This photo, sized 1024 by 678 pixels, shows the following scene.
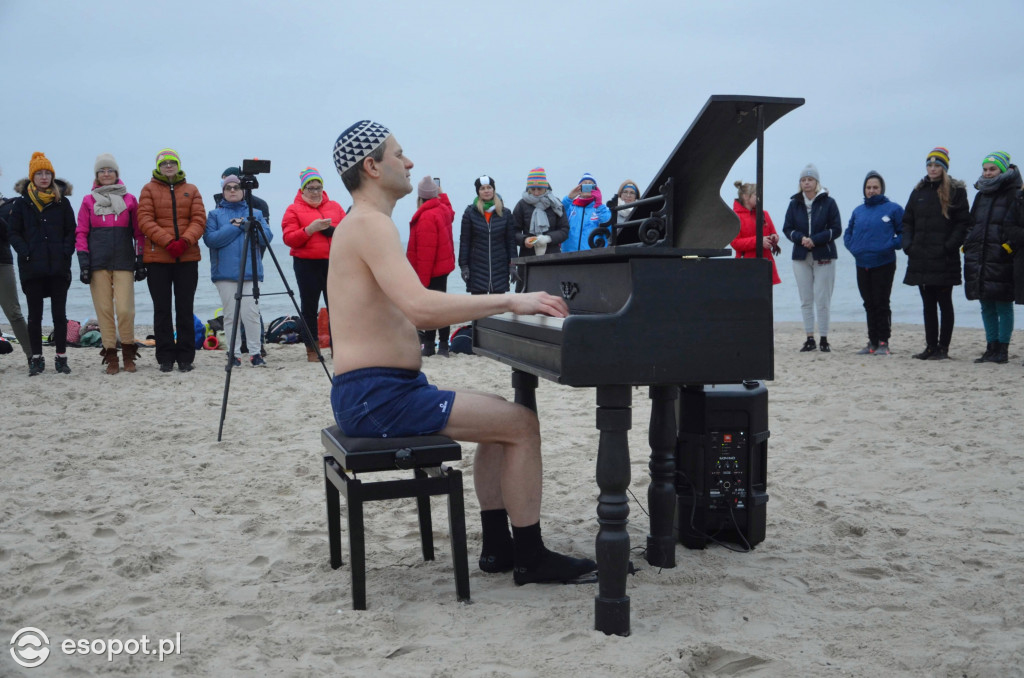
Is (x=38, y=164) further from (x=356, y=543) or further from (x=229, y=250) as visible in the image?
(x=356, y=543)

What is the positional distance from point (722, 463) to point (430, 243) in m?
6.44

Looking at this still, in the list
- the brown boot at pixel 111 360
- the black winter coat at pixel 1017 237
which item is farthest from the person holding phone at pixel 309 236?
the black winter coat at pixel 1017 237

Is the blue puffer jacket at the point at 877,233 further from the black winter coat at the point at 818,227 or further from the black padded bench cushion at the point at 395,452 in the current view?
the black padded bench cushion at the point at 395,452

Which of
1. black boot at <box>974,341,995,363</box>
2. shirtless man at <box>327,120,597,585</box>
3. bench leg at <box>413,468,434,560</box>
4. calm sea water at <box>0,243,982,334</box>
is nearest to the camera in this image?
shirtless man at <box>327,120,597,585</box>

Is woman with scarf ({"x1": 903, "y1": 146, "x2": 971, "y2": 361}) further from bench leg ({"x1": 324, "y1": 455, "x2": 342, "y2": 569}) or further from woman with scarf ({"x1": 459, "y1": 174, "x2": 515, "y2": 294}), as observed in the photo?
bench leg ({"x1": 324, "y1": 455, "x2": 342, "y2": 569})

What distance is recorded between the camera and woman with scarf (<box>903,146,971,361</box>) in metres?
8.69

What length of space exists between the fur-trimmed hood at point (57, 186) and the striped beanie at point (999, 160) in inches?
354

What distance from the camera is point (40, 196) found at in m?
8.37

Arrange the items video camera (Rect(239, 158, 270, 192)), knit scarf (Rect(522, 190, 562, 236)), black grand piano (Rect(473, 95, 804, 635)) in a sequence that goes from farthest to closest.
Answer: knit scarf (Rect(522, 190, 562, 236))
video camera (Rect(239, 158, 270, 192))
black grand piano (Rect(473, 95, 804, 635))

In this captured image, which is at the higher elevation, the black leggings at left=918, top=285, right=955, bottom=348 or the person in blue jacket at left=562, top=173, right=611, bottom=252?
the person in blue jacket at left=562, top=173, right=611, bottom=252

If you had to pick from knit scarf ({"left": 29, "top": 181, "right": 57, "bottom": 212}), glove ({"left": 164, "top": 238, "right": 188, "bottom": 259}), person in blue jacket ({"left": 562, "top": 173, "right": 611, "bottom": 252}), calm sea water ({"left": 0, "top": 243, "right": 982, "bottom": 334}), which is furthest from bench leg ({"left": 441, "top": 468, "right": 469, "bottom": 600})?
calm sea water ({"left": 0, "top": 243, "right": 982, "bottom": 334})

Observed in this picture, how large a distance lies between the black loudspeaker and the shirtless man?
2.66 feet

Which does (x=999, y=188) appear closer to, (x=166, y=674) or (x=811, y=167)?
(x=811, y=167)

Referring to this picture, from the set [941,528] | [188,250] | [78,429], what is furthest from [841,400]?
[188,250]
